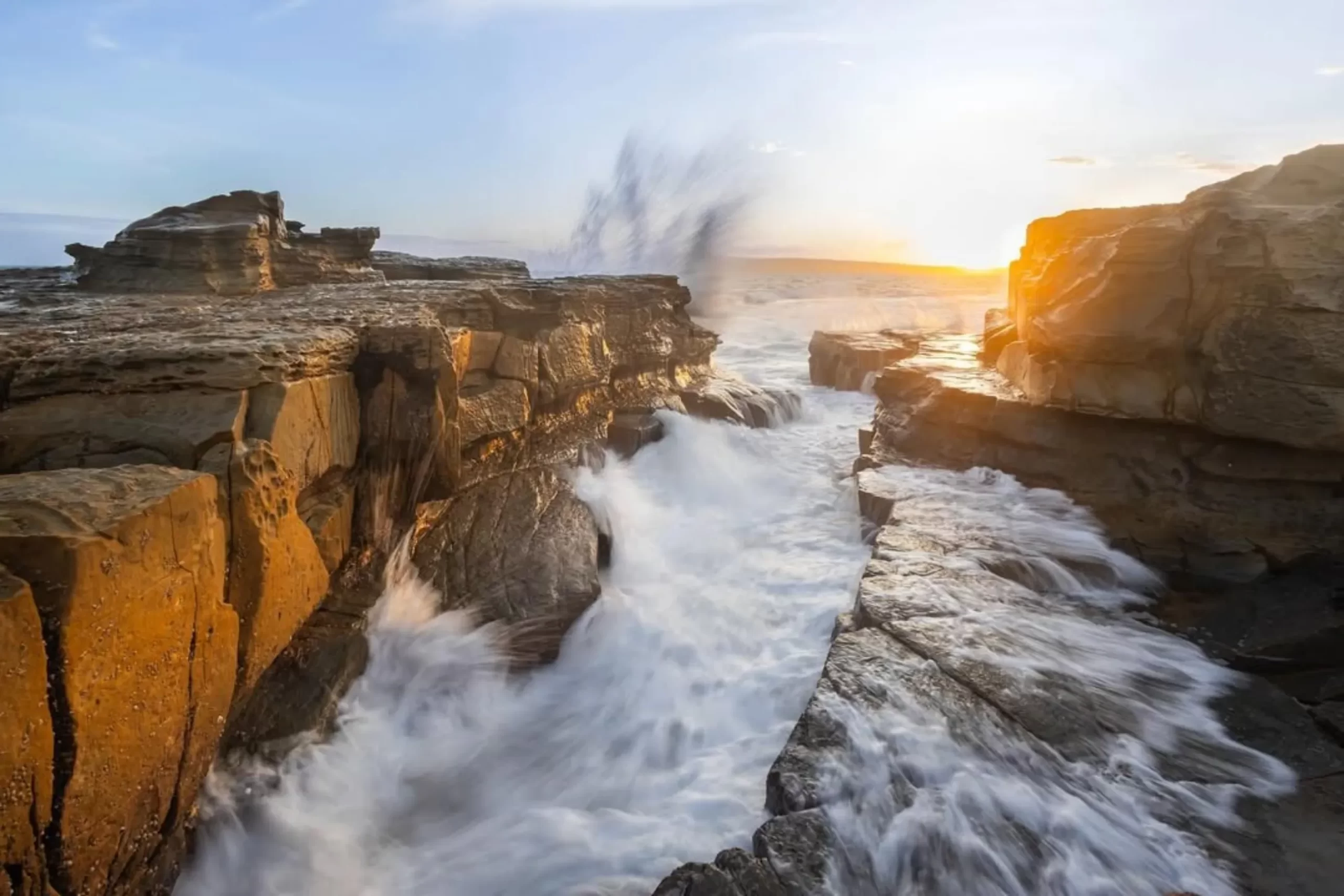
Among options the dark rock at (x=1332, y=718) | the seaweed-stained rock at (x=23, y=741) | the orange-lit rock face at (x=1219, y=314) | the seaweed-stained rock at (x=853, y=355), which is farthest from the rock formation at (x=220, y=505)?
the seaweed-stained rock at (x=853, y=355)

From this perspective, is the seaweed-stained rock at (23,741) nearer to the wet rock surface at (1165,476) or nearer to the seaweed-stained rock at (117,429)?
the seaweed-stained rock at (117,429)

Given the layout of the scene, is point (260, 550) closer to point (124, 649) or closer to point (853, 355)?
point (124, 649)

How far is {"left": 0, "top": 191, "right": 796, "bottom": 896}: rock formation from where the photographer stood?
2.18 meters

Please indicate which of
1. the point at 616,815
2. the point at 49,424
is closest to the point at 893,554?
the point at 616,815

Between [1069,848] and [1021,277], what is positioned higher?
[1021,277]

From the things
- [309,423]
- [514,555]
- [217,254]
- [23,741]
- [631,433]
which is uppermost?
[217,254]

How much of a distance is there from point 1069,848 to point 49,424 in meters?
4.67

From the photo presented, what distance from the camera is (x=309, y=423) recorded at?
147 inches

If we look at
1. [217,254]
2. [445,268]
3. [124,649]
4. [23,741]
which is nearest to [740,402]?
[445,268]

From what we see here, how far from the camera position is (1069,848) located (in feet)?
10.3

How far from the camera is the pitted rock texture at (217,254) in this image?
24.6ft

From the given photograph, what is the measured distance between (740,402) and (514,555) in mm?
5851

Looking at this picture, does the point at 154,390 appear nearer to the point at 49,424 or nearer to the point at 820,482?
the point at 49,424

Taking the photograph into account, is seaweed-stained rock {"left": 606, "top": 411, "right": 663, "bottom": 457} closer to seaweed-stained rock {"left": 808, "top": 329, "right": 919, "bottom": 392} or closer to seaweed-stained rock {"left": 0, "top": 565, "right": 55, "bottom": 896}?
seaweed-stained rock {"left": 808, "top": 329, "right": 919, "bottom": 392}
